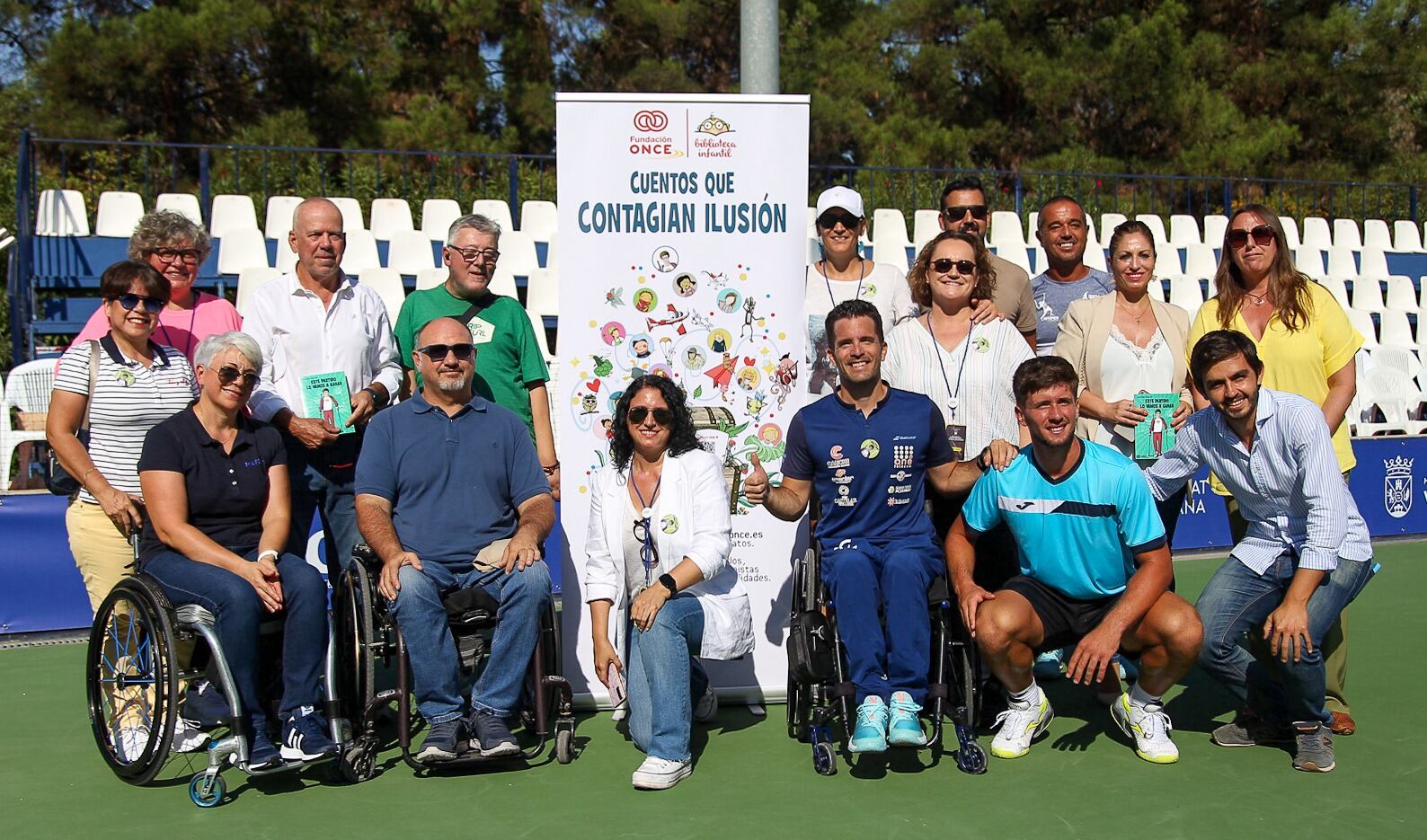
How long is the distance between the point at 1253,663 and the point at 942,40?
55.7ft

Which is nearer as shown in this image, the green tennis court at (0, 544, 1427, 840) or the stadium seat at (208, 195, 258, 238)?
the green tennis court at (0, 544, 1427, 840)

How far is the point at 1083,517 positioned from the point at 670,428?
1272 millimetres

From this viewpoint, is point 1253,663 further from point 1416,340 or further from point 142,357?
point 1416,340

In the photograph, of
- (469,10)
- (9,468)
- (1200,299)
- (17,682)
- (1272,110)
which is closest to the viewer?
(17,682)

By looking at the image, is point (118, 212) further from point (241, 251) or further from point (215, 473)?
point (215, 473)

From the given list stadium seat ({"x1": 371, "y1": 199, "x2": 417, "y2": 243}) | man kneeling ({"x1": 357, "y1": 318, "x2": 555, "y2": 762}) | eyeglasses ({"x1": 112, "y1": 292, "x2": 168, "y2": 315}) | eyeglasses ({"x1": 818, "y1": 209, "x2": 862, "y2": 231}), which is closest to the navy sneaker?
man kneeling ({"x1": 357, "y1": 318, "x2": 555, "y2": 762})

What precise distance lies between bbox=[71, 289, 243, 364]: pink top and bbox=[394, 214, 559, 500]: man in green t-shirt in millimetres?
613

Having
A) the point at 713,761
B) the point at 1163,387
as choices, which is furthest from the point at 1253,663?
the point at 713,761

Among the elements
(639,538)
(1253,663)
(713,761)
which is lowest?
(713,761)

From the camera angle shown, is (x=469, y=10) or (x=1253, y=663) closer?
(x=1253, y=663)

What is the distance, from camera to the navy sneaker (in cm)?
367

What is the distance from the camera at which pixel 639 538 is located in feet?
13.1

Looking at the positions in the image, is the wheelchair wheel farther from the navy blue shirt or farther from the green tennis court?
the navy blue shirt

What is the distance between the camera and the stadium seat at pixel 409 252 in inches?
381
